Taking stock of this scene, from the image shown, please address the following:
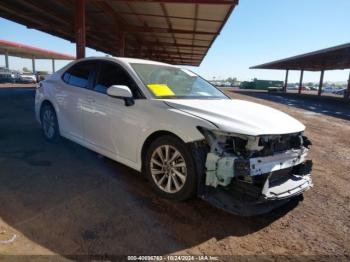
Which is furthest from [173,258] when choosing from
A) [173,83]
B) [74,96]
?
[74,96]

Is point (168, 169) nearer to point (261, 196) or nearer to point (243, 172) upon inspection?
point (243, 172)

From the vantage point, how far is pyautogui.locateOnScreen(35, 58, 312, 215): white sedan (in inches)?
115

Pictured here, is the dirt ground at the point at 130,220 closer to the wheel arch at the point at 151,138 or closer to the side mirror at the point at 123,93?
the wheel arch at the point at 151,138

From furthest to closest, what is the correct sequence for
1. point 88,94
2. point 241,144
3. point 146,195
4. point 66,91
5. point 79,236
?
point 66,91 < point 88,94 < point 146,195 < point 241,144 < point 79,236

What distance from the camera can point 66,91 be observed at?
5.05 meters

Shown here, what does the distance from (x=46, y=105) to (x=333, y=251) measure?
540 cm

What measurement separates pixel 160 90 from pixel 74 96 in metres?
1.78

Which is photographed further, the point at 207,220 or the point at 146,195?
the point at 146,195

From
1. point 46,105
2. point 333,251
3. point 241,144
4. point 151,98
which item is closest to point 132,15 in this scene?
point 46,105

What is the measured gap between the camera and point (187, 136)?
10.2ft

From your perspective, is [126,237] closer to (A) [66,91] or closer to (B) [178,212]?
(B) [178,212]

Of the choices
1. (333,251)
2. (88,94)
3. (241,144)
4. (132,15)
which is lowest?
(333,251)

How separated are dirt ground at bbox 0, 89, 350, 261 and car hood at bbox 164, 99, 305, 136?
40.8 inches

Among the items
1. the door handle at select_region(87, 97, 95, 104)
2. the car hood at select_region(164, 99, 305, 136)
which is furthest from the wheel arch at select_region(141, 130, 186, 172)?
the door handle at select_region(87, 97, 95, 104)
